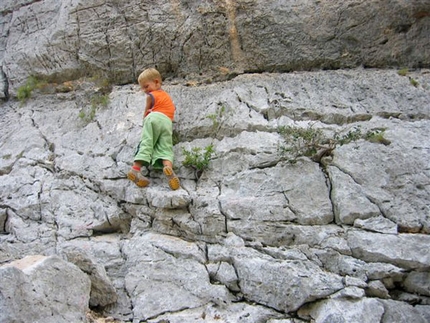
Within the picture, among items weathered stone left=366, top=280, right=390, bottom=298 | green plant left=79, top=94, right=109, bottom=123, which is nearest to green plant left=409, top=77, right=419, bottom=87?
weathered stone left=366, top=280, right=390, bottom=298

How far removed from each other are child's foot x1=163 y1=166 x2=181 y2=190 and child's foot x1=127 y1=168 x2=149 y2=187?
0.90ft

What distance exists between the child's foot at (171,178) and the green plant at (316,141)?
3.88 ft

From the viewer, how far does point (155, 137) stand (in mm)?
5191

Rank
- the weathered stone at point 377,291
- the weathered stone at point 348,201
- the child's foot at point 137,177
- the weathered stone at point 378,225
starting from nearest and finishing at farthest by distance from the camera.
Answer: the weathered stone at point 377,291 < the weathered stone at point 378,225 < the weathered stone at point 348,201 < the child's foot at point 137,177

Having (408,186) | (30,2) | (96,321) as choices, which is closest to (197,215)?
(96,321)

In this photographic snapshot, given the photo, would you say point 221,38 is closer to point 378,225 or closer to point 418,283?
point 378,225

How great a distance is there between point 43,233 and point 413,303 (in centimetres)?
376

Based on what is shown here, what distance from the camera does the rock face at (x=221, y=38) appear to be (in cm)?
603

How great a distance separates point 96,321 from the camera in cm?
375

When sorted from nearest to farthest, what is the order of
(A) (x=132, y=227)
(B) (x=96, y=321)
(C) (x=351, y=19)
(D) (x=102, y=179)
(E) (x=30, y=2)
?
1. (B) (x=96, y=321)
2. (A) (x=132, y=227)
3. (D) (x=102, y=179)
4. (C) (x=351, y=19)
5. (E) (x=30, y=2)

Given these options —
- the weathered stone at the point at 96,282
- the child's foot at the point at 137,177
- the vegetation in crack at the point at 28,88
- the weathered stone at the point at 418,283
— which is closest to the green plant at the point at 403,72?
the weathered stone at the point at 418,283

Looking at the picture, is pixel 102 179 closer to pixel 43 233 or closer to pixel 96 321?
pixel 43 233

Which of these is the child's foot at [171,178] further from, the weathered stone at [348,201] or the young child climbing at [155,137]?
the weathered stone at [348,201]

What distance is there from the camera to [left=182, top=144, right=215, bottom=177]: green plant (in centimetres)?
511
